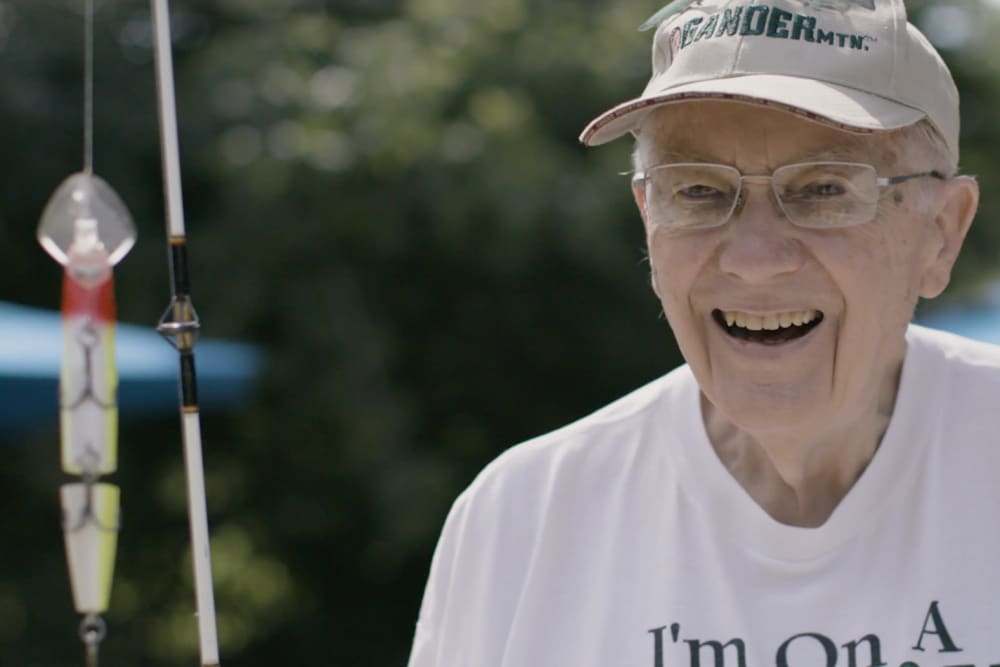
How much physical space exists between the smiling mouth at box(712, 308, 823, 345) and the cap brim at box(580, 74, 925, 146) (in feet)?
0.78

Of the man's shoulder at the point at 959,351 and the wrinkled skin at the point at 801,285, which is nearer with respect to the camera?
the wrinkled skin at the point at 801,285

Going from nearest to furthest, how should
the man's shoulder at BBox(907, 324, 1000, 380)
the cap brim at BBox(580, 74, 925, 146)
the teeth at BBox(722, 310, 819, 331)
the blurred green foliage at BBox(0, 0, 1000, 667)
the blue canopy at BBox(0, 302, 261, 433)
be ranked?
the cap brim at BBox(580, 74, 925, 146), the teeth at BBox(722, 310, 819, 331), the man's shoulder at BBox(907, 324, 1000, 380), the blue canopy at BBox(0, 302, 261, 433), the blurred green foliage at BBox(0, 0, 1000, 667)

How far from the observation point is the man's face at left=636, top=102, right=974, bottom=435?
66.6 inches

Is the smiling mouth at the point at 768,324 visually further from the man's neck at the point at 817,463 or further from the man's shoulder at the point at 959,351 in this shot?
the man's shoulder at the point at 959,351

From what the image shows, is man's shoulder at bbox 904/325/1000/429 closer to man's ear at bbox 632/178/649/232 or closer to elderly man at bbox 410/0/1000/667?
elderly man at bbox 410/0/1000/667

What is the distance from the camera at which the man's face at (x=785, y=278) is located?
5.55 feet

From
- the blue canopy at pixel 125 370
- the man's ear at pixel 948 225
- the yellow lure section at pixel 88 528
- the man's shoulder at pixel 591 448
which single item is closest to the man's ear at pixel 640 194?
the man's shoulder at pixel 591 448

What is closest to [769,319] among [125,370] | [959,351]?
[959,351]

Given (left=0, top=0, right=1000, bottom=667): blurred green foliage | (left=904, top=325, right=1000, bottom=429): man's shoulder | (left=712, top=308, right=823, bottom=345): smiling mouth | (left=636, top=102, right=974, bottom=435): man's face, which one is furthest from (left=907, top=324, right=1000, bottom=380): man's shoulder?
(left=0, top=0, right=1000, bottom=667): blurred green foliage

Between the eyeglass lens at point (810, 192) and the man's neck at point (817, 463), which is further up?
the eyeglass lens at point (810, 192)

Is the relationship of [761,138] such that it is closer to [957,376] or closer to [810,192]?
[810,192]

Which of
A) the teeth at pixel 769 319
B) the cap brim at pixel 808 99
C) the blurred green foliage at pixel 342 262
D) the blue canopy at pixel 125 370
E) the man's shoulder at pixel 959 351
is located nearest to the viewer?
the cap brim at pixel 808 99

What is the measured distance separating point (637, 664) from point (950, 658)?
366mm

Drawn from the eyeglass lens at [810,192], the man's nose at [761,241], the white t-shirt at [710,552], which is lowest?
the white t-shirt at [710,552]
